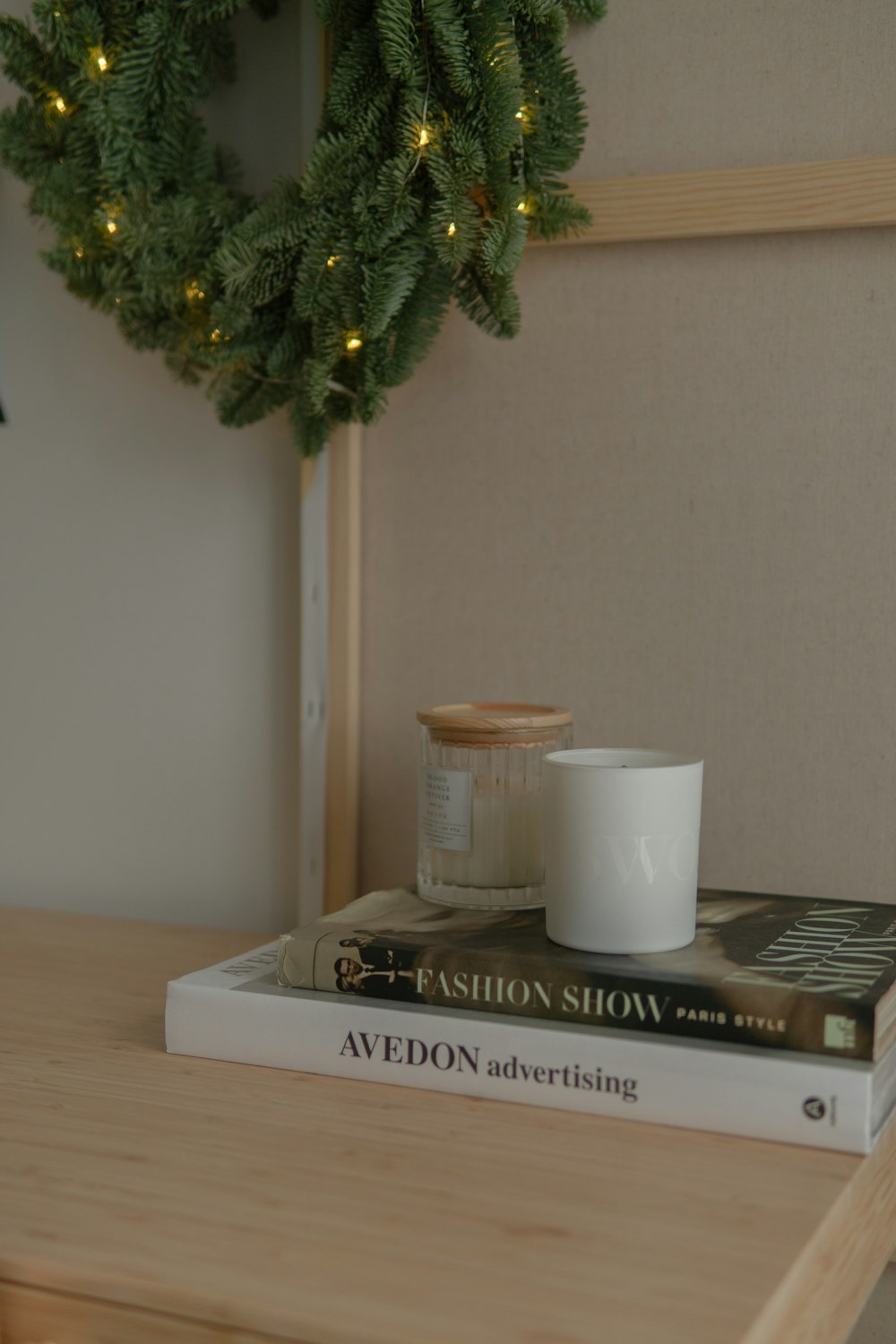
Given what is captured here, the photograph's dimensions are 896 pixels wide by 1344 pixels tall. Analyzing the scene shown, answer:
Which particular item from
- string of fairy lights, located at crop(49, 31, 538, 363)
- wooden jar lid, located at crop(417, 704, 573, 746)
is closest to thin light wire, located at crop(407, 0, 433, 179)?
string of fairy lights, located at crop(49, 31, 538, 363)

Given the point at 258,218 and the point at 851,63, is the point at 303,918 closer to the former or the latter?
the point at 258,218

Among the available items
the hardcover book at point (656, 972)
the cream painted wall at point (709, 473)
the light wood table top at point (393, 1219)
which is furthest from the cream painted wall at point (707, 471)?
the light wood table top at point (393, 1219)

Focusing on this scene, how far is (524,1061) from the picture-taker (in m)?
0.61

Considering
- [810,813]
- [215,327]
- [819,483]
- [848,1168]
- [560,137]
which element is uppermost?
[560,137]

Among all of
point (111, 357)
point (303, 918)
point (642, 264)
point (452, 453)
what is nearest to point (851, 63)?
point (642, 264)

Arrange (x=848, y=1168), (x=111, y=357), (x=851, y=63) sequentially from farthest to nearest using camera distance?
(x=111, y=357)
(x=851, y=63)
(x=848, y=1168)

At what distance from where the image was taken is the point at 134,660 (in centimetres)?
104

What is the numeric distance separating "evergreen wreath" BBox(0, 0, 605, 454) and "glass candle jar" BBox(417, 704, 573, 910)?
0.80 feet

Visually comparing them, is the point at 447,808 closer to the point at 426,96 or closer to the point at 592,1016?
the point at 592,1016

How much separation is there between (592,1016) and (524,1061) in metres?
0.04

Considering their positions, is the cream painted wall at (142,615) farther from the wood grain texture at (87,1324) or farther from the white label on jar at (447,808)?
the wood grain texture at (87,1324)

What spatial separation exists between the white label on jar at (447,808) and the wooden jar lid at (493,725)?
23 mm

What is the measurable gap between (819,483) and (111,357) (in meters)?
0.58

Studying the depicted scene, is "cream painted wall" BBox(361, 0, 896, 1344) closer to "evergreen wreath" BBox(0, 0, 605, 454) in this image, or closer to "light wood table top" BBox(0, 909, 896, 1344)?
"evergreen wreath" BBox(0, 0, 605, 454)
